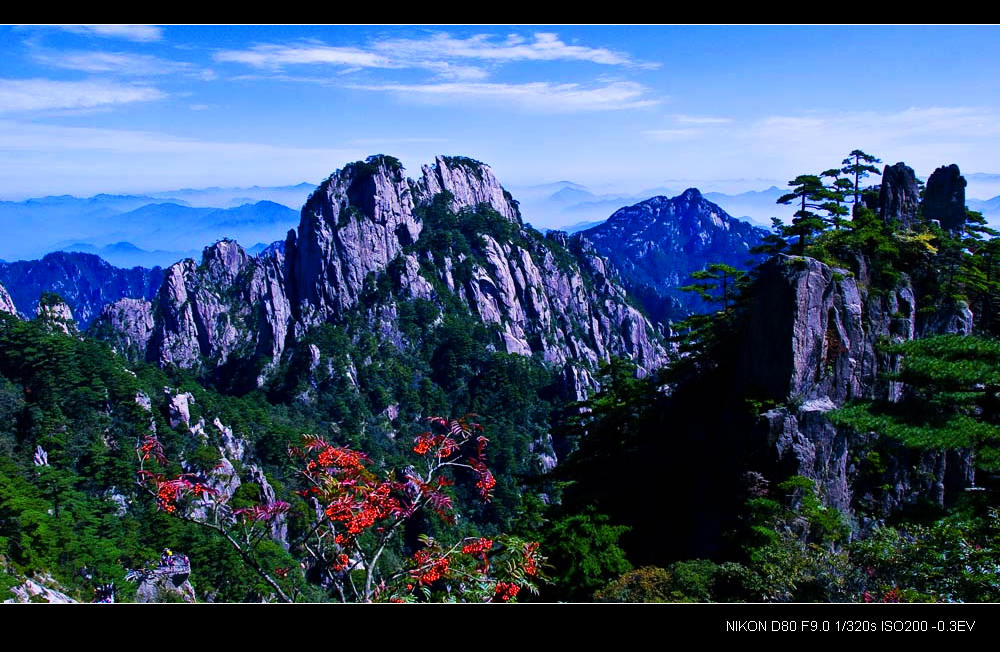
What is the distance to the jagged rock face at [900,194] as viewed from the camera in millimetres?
23500

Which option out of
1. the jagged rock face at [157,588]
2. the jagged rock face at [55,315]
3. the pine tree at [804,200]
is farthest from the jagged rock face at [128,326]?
the pine tree at [804,200]

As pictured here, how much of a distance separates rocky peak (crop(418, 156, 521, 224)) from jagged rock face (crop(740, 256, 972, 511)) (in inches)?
3545

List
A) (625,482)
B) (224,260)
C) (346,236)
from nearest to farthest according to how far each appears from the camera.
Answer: (625,482) → (346,236) → (224,260)

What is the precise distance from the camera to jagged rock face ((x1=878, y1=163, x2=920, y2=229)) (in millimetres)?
23500

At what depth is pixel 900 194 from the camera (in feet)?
78.4

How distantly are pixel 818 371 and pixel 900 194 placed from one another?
40.8 ft

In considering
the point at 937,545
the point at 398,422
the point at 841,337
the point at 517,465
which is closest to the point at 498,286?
the point at 398,422

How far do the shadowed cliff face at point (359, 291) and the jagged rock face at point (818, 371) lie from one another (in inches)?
2247

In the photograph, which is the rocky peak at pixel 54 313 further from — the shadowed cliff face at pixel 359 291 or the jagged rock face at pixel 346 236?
the jagged rock face at pixel 346 236

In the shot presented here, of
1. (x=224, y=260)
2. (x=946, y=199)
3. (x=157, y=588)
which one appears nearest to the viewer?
(x=157, y=588)

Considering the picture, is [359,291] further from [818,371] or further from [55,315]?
[818,371]

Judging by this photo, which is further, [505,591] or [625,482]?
[625,482]

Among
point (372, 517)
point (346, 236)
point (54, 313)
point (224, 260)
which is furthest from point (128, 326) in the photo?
point (372, 517)
